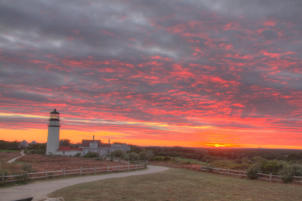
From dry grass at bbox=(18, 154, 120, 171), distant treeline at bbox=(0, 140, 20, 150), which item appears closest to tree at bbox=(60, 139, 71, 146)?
distant treeline at bbox=(0, 140, 20, 150)

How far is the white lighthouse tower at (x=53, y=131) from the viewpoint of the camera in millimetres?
62406

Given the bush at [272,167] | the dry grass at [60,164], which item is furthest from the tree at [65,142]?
the bush at [272,167]

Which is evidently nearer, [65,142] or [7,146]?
[7,146]

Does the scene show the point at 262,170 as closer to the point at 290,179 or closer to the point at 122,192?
the point at 290,179

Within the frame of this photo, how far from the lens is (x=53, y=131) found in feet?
205

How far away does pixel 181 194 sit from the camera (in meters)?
17.7

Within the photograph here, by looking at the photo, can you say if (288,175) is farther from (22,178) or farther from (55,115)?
(55,115)

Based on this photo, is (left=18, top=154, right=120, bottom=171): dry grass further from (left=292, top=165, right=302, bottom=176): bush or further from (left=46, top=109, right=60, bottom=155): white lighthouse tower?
(left=292, top=165, right=302, bottom=176): bush

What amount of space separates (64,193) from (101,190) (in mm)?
2526

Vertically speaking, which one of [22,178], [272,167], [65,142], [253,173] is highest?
[65,142]

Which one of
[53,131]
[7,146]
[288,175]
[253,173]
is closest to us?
[288,175]

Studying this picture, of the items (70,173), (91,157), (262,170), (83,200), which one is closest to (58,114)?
(91,157)

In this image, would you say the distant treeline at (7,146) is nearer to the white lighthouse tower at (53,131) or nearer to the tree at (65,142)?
the tree at (65,142)

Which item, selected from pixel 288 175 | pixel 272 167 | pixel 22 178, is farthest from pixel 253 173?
pixel 22 178
